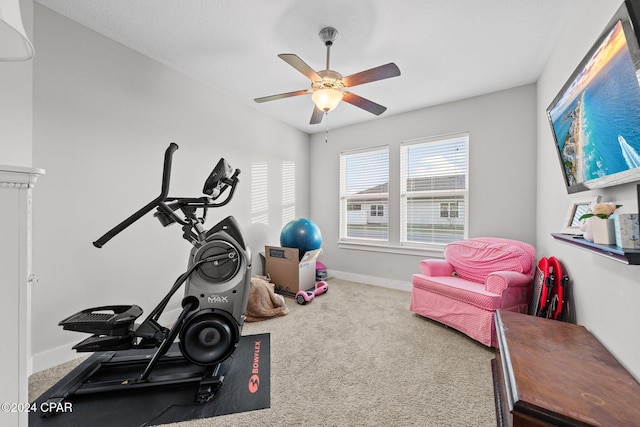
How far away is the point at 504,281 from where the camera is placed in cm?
207

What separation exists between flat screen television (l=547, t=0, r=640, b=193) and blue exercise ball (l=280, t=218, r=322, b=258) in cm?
266

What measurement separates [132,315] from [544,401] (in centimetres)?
220

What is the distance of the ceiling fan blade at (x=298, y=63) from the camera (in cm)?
164

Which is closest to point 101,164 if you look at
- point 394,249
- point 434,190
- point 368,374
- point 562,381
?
point 368,374

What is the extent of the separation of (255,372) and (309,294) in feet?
4.72

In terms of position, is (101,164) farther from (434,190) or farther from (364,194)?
(434,190)

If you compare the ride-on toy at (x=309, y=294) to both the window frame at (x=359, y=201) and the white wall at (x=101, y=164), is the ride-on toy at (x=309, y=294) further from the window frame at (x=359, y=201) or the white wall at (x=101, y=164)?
the white wall at (x=101, y=164)

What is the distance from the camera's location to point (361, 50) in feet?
7.24

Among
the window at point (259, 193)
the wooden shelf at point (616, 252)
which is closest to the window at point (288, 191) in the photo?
the window at point (259, 193)

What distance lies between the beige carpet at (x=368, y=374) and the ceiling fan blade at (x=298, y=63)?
2.19 metres

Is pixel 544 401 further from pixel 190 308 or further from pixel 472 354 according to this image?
pixel 190 308

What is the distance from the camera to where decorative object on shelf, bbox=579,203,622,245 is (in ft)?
3.42

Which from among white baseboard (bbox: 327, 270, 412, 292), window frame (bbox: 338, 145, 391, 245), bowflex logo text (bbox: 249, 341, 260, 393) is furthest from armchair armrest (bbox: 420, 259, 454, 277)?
bowflex logo text (bbox: 249, 341, 260, 393)

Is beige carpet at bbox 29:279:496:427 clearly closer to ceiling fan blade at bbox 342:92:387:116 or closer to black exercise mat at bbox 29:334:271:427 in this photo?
black exercise mat at bbox 29:334:271:427
